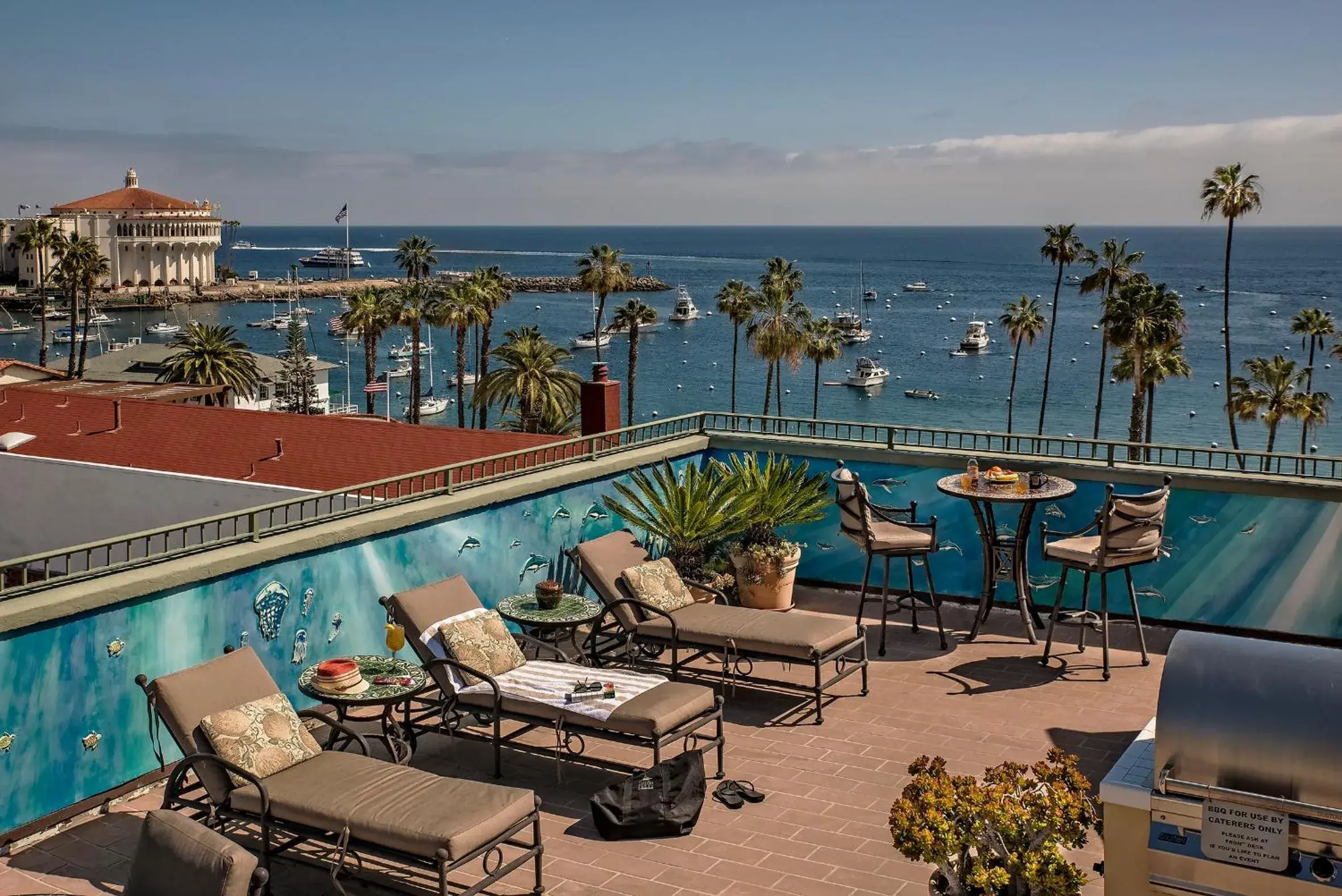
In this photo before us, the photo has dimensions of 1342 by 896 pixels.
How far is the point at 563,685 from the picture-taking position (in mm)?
8672

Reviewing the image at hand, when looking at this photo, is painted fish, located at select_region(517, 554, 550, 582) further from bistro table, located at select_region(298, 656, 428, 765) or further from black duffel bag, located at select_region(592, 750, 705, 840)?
black duffel bag, located at select_region(592, 750, 705, 840)

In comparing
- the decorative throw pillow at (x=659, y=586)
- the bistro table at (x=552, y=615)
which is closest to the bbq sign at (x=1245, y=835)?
the bistro table at (x=552, y=615)

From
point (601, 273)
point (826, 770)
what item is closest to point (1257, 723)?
point (826, 770)

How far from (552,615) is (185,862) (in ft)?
Answer: 15.0

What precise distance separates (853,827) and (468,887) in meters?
2.30

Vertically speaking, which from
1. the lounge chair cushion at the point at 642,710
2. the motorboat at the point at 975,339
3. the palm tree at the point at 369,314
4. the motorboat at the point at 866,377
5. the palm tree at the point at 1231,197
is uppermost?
the palm tree at the point at 1231,197

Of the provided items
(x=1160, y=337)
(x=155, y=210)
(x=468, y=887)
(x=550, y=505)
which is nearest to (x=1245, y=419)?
(x=1160, y=337)

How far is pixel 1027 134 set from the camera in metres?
152

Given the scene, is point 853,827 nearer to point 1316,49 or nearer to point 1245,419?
point 1245,419

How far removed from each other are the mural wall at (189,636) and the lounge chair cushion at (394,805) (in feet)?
4.56

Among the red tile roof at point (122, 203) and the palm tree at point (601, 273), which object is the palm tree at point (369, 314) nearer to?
the palm tree at point (601, 273)

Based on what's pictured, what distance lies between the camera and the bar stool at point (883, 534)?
11133mm

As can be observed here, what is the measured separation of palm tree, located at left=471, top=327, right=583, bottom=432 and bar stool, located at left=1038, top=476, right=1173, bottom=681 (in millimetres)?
42369

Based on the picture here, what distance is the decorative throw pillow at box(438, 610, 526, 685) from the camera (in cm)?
875
